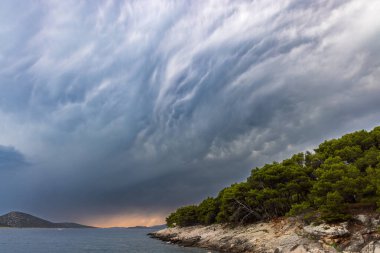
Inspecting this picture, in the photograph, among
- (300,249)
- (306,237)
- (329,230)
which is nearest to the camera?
(329,230)

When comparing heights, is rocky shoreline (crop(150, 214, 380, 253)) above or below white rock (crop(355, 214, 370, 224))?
below

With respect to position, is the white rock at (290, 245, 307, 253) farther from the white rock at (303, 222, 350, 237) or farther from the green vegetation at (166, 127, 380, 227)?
the green vegetation at (166, 127, 380, 227)

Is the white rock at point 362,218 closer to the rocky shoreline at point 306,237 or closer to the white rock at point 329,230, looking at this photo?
the rocky shoreline at point 306,237

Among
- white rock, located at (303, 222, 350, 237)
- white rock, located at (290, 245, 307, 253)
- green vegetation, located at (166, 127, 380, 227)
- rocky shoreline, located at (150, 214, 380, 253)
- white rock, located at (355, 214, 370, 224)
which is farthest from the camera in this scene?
green vegetation, located at (166, 127, 380, 227)

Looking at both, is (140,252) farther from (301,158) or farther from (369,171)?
(369,171)

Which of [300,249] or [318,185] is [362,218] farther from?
[300,249]

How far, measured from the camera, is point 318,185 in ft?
144

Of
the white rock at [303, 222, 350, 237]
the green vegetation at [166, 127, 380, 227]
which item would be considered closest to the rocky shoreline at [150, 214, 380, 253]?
the white rock at [303, 222, 350, 237]

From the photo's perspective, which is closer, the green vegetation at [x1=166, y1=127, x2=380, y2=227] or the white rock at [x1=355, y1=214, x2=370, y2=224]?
the white rock at [x1=355, y1=214, x2=370, y2=224]

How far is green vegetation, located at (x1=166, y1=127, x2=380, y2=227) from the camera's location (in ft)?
136

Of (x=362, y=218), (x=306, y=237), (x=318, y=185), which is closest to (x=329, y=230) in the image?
(x=306, y=237)

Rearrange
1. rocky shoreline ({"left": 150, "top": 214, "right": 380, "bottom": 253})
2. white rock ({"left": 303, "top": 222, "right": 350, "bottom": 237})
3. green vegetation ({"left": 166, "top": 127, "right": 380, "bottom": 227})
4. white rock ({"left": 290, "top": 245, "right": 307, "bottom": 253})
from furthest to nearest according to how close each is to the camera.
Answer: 1. green vegetation ({"left": 166, "top": 127, "right": 380, "bottom": 227})
2. white rock ({"left": 290, "top": 245, "right": 307, "bottom": 253})
3. white rock ({"left": 303, "top": 222, "right": 350, "bottom": 237})
4. rocky shoreline ({"left": 150, "top": 214, "right": 380, "bottom": 253})

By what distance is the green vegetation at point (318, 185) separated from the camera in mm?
41344

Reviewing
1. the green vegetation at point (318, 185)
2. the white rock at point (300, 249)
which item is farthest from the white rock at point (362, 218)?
the white rock at point (300, 249)
